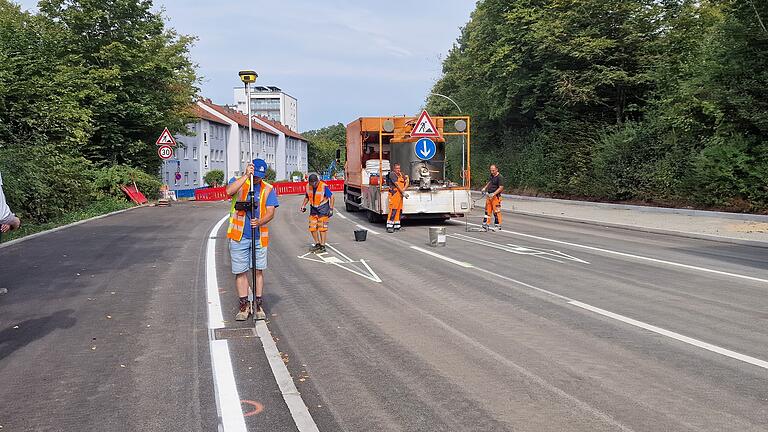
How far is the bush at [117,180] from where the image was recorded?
91.0 feet

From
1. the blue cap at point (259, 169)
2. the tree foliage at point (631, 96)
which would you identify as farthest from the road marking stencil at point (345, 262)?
the tree foliage at point (631, 96)

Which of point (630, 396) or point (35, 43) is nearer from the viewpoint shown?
point (630, 396)

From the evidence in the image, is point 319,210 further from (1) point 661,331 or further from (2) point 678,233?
(2) point 678,233

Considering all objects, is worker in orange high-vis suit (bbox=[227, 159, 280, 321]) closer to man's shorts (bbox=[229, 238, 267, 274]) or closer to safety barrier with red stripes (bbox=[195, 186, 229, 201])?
man's shorts (bbox=[229, 238, 267, 274])

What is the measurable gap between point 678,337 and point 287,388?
375 cm

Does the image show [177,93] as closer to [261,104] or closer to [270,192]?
[270,192]

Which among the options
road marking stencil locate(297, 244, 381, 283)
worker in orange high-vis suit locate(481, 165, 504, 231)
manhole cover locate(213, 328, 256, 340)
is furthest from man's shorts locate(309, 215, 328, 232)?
manhole cover locate(213, 328, 256, 340)

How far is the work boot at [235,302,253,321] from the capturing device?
6.89 m

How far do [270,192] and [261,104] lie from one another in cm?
15318

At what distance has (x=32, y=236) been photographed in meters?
14.6

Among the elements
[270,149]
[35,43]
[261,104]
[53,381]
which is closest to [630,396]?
[53,381]

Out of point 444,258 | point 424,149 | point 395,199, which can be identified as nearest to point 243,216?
point 444,258

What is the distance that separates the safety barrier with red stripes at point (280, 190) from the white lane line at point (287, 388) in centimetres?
3450

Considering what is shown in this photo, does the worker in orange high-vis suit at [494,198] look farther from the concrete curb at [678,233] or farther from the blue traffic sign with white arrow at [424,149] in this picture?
the concrete curb at [678,233]
